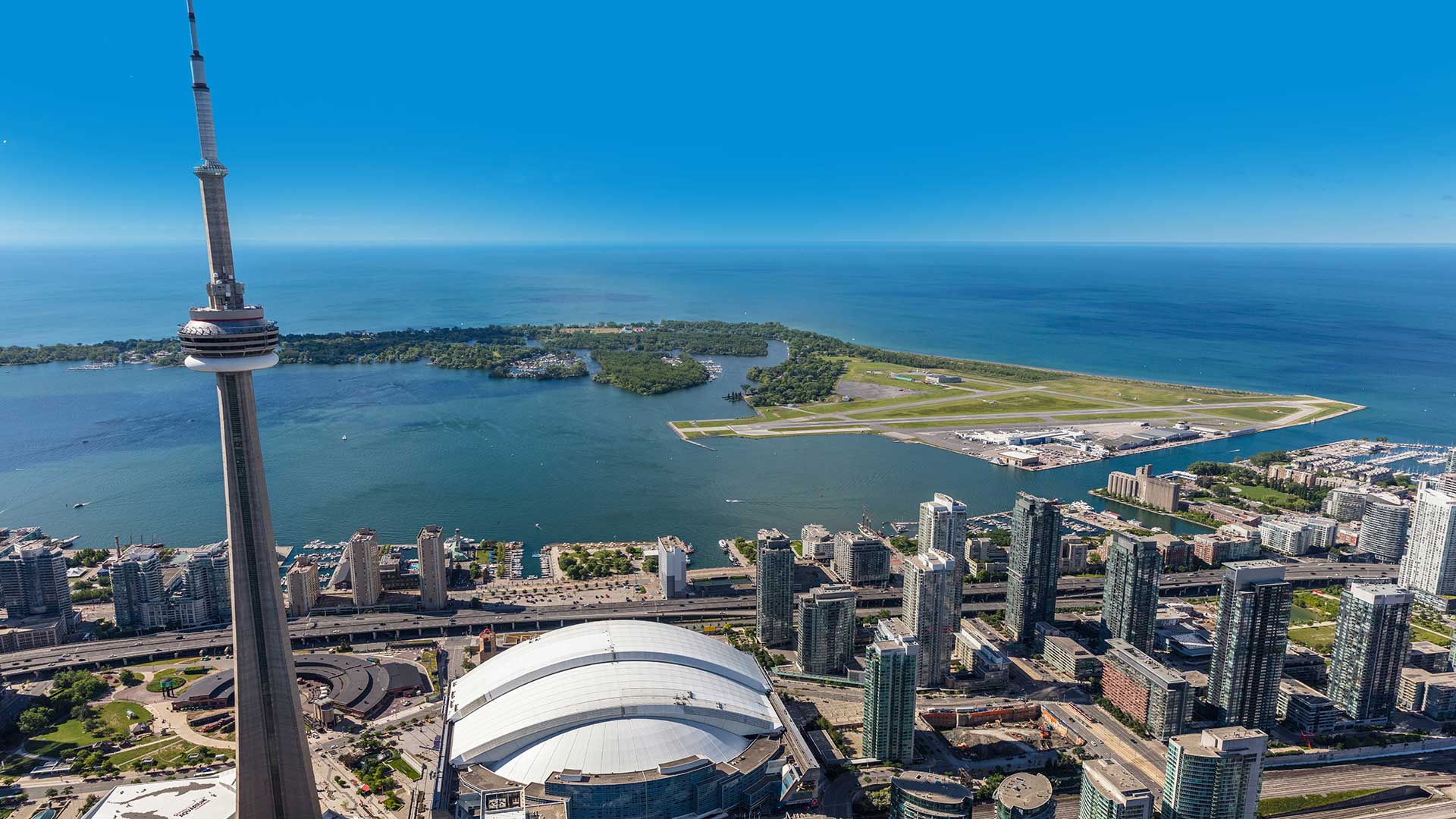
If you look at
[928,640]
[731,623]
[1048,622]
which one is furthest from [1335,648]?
[731,623]

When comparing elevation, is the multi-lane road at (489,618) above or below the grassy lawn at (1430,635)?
above

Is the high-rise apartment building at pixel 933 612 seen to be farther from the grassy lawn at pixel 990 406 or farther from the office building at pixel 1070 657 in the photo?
the grassy lawn at pixel 990 406

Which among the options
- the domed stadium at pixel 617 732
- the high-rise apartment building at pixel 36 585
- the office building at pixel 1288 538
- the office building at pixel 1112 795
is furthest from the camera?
the office building at pixel 1288 538

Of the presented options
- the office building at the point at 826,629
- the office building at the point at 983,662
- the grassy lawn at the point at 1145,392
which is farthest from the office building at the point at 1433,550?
the grassy lawn at the point at 1145,392

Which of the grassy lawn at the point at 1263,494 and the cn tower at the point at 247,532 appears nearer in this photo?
the cn tower at the point at 247,532

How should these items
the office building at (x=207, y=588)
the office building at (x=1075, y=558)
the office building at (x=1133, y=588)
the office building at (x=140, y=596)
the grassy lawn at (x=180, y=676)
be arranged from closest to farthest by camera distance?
the grassy lawn at (x=180, y=676)
the office building at (x=1133, y=588)
the office building at (x=140, y=596)
the office building at (x=207, y=588)
the office building at (x=1075, y=558)

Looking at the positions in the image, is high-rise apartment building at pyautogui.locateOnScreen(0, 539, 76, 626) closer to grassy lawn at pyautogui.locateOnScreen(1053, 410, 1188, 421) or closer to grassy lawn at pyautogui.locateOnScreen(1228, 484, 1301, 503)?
grassy lawn at pyautogui.locateOnScreen(1228, 484, 1301, 503)
